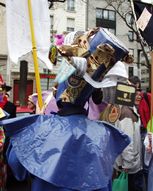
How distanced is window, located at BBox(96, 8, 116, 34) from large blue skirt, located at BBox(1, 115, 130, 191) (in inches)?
1072

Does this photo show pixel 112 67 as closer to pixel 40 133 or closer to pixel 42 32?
pixel 40 133

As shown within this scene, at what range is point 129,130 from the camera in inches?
163

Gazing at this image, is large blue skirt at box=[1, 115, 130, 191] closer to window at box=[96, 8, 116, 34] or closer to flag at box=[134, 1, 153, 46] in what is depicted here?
flag at box=[134, 1, 153, 46]

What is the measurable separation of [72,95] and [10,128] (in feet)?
1.35

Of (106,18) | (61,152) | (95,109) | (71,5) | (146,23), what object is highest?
(71,5)

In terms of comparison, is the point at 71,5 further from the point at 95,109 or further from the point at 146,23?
the point at 95,109

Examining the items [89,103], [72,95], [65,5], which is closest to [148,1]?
[89,103]

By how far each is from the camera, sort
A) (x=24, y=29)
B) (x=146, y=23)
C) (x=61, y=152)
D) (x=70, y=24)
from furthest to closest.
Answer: (x=70, y=24), (x=146, y=23), (x=24, y=29), (x=61, y=152)

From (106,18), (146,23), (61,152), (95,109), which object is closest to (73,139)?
(61,152)

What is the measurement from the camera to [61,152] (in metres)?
2.12

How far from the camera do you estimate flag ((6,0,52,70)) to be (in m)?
2.86

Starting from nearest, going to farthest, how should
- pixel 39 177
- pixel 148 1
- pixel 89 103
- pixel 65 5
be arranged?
1. pixel 39 177
2. pixel 89 103
3. pixel 148 1
4. pixel 65 5

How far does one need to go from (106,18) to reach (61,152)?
27.9 meters

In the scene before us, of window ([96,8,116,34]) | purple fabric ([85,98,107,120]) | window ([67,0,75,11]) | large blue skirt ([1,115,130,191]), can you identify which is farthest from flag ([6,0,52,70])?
window ([96,8,116,34])
